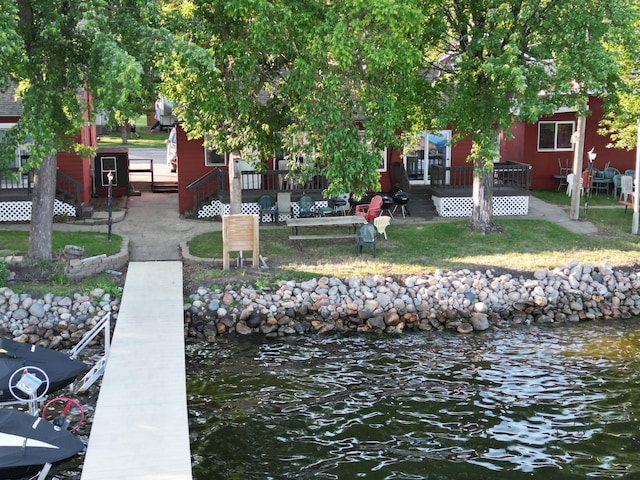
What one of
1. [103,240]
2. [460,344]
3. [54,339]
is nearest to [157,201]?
[103,240]

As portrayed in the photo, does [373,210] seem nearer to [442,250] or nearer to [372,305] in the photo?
[442,250]

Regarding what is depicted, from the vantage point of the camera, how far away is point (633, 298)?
20.1 metres

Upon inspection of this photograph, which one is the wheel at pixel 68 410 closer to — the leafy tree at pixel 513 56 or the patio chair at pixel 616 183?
the leafy tree at pixel 513 56

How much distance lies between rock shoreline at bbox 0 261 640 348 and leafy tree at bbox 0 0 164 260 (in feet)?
10.7

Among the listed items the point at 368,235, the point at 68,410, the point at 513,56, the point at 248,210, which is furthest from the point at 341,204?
the point at 68,410

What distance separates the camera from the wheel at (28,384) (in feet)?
41.7

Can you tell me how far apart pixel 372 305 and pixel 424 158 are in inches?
413

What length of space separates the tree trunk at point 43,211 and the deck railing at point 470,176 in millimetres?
12396

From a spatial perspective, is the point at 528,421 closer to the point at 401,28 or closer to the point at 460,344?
the point at 460,344

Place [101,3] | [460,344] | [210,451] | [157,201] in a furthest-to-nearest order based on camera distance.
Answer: [157,201] → [460,344] → [101,3] → [210,451]

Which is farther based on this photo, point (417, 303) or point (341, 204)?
point (341, 204)

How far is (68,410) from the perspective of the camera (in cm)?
1345

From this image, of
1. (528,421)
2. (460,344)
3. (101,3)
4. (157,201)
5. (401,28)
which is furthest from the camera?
(157,201)

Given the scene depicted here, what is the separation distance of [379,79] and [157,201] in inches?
427
